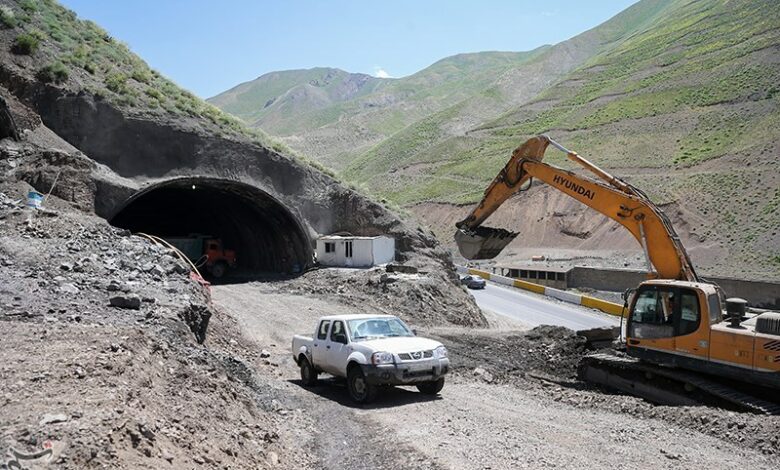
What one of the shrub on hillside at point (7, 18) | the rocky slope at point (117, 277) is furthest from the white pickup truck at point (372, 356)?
the shrub on hillside at point (7, 18)

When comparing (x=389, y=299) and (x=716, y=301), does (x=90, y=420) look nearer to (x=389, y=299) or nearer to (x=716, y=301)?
(x=716, y=301)

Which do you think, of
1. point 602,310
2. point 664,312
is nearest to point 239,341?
point 664,312

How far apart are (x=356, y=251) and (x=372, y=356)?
20.2 m

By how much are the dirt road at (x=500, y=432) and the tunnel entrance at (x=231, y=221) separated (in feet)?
65.0

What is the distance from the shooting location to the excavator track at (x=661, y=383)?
12273mm

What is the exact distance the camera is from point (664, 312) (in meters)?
13.9

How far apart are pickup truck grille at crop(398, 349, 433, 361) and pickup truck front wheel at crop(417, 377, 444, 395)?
0.56 meters

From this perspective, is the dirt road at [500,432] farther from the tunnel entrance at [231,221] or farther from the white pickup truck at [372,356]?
the tunnel entrance at [231,221]

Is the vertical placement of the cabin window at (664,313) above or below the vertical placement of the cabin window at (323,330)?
A: above

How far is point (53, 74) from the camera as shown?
96.4 feet

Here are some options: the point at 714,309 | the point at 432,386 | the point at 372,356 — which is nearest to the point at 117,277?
the point at 372,356

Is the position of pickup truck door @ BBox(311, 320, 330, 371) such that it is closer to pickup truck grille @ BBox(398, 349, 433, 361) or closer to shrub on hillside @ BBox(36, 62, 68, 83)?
pickup truck grille @ BBox(398, 349, 433, 361)

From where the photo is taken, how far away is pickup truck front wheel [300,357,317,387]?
15031mm

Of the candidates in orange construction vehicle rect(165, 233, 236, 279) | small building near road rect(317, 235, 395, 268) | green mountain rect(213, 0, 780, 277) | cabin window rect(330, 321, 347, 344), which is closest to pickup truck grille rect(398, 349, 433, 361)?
cabin window rect(330, 321, 347, 344)
